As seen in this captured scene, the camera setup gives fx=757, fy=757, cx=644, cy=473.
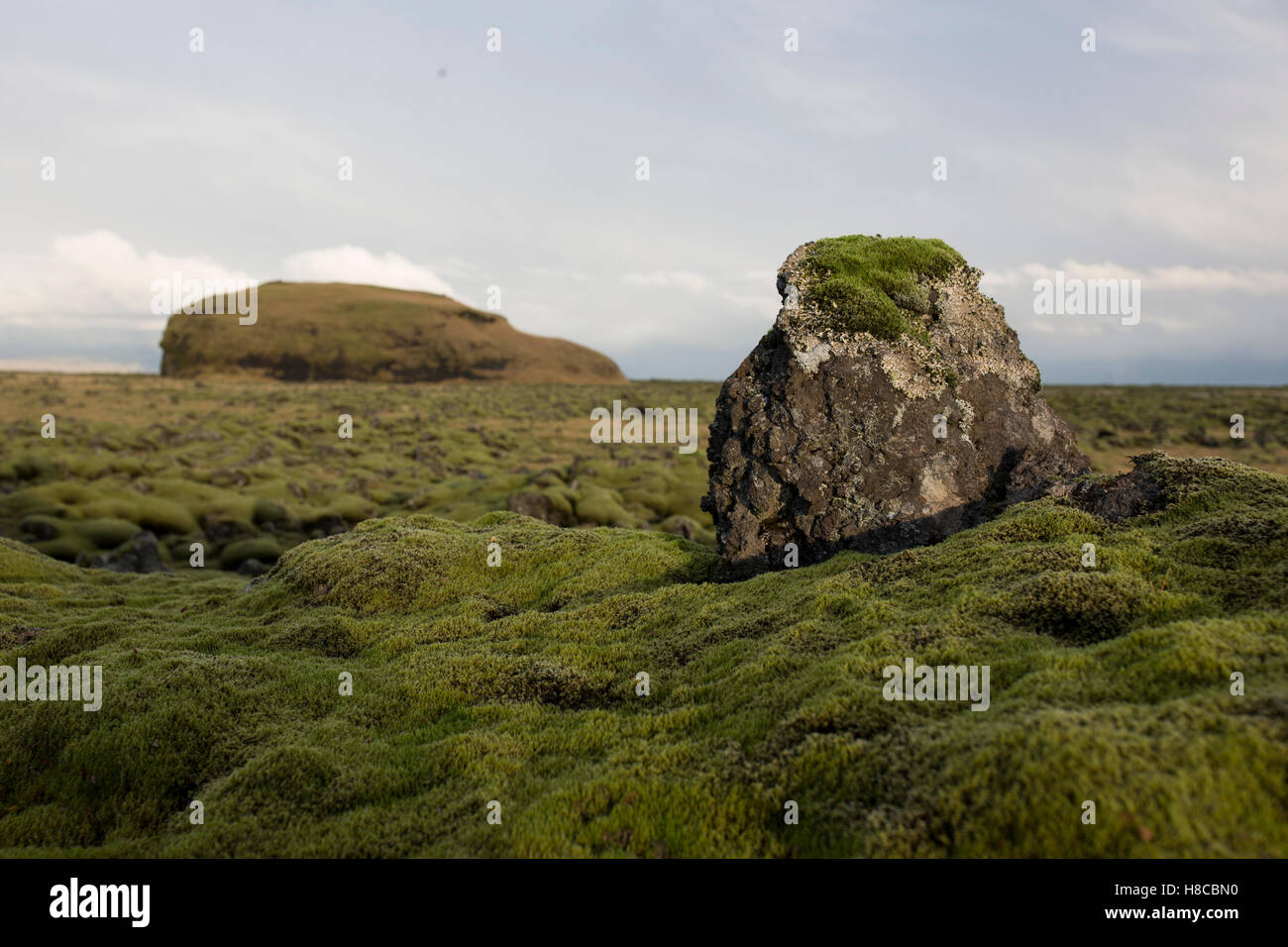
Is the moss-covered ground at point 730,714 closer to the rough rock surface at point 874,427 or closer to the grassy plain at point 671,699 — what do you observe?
the grassy plain at point 671,699

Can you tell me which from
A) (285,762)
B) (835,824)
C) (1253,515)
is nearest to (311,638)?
(285,762)

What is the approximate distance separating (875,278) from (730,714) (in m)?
9.31

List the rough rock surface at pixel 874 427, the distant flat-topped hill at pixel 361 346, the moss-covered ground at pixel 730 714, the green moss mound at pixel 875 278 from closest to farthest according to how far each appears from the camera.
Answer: the moss-covered ground at pixel 730 714, the rough rock surface at pixel 874 427, the green moss mound at pixel 875 278, the distant flat-topped hill at pixel 361 346

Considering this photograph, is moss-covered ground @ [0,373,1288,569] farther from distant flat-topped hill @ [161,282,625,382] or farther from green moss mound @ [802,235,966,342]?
distant flat-topped hill @ [161,282,625,382]

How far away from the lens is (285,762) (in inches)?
304

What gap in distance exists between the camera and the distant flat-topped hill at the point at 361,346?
128000 mm

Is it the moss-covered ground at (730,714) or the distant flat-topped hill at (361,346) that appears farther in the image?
the distant flat-topped hill at (361,346)

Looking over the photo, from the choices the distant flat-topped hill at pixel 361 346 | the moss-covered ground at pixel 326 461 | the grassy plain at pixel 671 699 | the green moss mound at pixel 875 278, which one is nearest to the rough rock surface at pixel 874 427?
the green moss mound at pixel 875 278

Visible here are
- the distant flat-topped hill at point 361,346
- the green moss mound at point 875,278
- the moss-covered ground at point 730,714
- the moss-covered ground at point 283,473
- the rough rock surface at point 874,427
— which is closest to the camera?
the moss-covered ground at point 730,714

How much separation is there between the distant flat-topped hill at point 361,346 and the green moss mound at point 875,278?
127m

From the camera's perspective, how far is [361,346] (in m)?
134

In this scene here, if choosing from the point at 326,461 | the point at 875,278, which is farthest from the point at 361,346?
the point at 875,278

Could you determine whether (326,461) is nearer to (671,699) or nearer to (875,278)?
(875,278)
